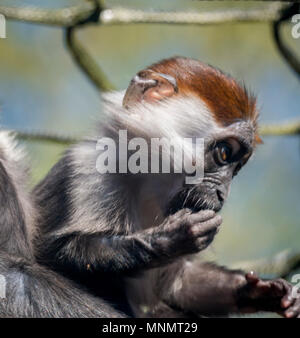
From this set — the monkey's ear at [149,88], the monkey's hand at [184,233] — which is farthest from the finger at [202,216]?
the monkey's ear at [149,88]

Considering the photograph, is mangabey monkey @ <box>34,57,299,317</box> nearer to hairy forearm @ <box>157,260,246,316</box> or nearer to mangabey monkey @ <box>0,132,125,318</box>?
hairy forearm @ <box>157,260,246,316</box>

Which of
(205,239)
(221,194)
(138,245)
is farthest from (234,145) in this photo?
(138,245)

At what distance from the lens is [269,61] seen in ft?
43.1

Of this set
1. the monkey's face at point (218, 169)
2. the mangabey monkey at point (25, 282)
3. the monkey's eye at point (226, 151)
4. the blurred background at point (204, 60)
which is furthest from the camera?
the blurred background at point (204, 60)

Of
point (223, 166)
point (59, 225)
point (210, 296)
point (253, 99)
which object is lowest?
point (210, 296)

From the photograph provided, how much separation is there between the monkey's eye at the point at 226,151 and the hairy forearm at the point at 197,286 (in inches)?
36.4

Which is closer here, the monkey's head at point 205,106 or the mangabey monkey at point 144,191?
the mangabey monkey at point 144,191

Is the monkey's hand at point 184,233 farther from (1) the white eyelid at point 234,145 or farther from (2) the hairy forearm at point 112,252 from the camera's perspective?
(1) the white eyelid at point 234,145

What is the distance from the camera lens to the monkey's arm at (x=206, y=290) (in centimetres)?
507

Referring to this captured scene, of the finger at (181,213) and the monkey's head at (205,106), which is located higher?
the monkey's head at (205,106)

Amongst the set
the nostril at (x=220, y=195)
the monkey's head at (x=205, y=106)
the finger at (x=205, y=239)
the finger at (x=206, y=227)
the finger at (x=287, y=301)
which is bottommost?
the finger at (x=287, y=301)

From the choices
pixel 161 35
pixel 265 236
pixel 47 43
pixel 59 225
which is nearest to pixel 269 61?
pixel 161 35
